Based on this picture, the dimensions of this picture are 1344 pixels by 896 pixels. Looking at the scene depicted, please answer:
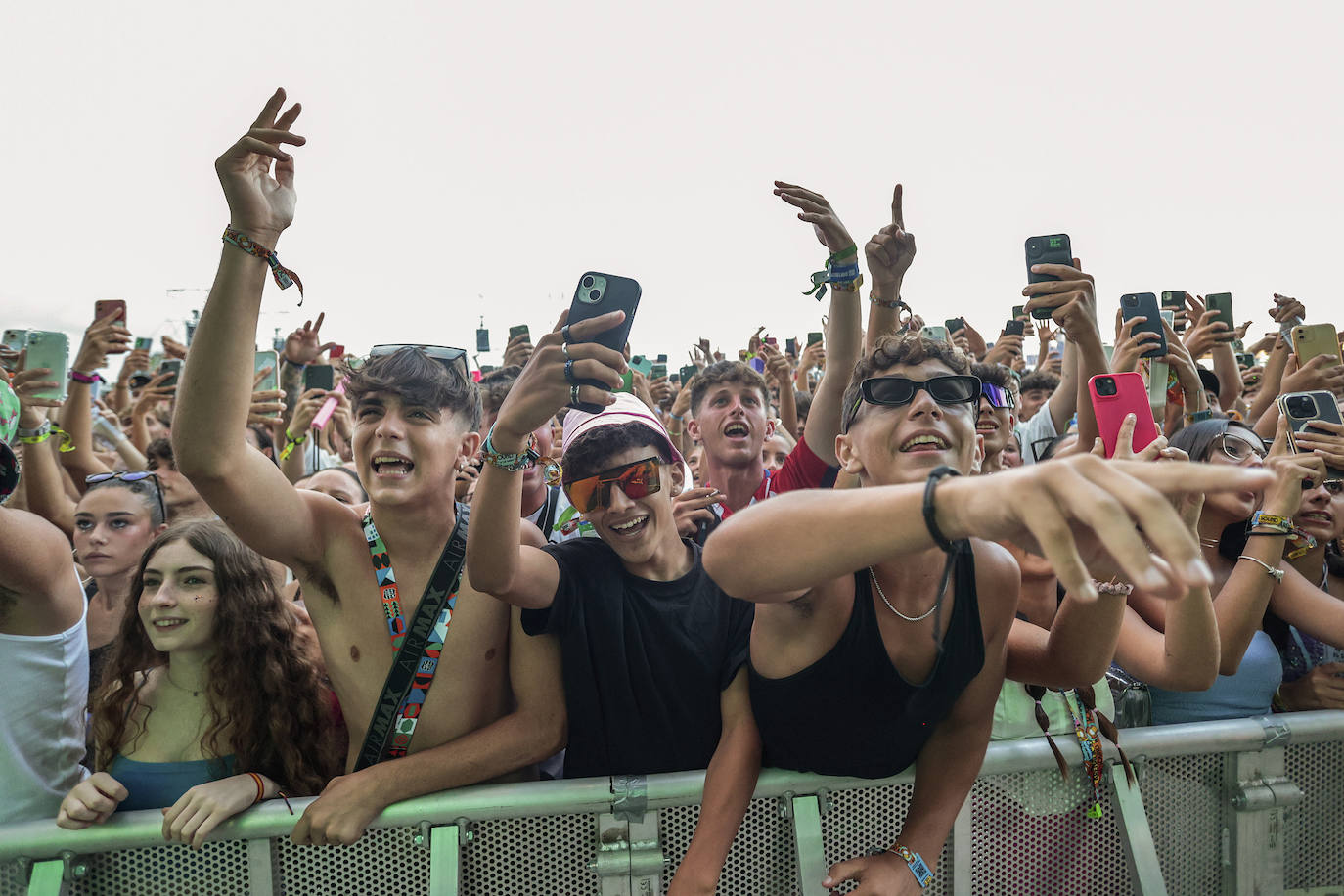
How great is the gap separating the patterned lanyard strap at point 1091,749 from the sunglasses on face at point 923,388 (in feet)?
3.16

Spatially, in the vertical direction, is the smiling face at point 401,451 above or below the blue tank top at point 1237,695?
above

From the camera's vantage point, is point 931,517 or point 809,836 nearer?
point 931,517

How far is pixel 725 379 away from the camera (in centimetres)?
423

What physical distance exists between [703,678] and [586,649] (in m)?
0.34

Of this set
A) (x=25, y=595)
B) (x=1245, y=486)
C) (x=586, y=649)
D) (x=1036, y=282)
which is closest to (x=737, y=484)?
(x=1036, y=282)

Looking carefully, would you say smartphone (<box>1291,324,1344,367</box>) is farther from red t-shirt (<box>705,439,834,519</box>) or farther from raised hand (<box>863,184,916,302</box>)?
red t-shirt (<box>705,439,834,519</box>)

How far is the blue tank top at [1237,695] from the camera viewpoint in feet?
8.91

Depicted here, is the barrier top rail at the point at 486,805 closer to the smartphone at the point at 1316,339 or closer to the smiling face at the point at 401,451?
the smiling face at the point at 401,451

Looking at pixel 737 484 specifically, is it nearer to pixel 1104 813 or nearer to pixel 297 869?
pixel 1104 813

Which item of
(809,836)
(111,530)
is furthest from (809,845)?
(111,530)

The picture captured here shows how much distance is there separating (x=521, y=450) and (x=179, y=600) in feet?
4.36

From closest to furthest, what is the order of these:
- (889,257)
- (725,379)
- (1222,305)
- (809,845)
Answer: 1. (809,845)
2. (889,257)
3. (725,379)
4. (1222,305)

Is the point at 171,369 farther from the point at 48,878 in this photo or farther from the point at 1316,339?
the point at 1316,339

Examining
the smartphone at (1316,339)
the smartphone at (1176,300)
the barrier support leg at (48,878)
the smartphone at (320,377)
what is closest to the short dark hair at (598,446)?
the barrier support leg at (48,878)
